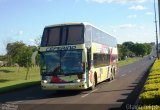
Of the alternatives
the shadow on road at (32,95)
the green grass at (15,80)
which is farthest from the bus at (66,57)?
the green grass at (15,80)

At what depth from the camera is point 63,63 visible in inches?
872

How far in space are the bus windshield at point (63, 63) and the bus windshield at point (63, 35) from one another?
730mm

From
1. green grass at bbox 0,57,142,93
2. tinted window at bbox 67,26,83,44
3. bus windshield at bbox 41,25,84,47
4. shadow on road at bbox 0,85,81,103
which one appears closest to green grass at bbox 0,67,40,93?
green grass at bbox 0,57,142,93

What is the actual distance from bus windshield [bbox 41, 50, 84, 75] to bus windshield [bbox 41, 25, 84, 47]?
28.7 inches

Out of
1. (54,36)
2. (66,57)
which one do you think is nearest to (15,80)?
(54,36)

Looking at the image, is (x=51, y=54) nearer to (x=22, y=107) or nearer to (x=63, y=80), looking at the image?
(x=63, y=80)

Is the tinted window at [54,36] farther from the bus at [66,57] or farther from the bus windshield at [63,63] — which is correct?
the bus windshield at [63,63]

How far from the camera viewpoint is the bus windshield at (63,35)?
2267 cm

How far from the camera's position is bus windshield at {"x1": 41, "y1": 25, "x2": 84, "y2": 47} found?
2267cm

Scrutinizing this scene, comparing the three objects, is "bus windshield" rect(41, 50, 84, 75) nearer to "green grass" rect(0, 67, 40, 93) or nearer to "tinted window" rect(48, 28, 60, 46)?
"tinted window" rect(48, 28, 60, 46)

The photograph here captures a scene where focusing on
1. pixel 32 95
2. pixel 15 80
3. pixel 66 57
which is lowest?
pixel 15 80

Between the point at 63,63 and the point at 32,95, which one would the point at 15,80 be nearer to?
the point at 32,95

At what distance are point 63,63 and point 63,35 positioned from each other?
178 cm

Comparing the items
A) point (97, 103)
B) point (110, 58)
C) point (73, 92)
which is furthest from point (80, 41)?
Result: point (110, 58)
